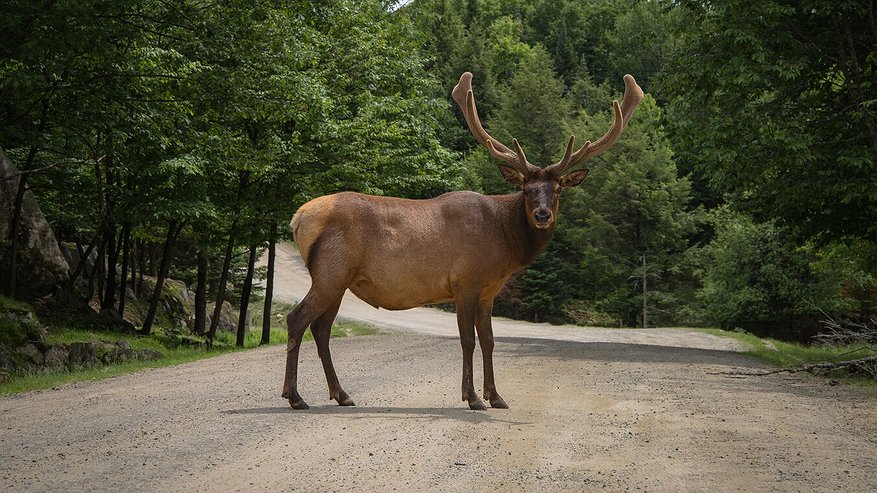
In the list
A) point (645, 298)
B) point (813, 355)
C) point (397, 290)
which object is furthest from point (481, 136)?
point (645, 298)

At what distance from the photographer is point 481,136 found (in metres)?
11.0

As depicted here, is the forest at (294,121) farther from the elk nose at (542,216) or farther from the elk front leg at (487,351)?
the elk nose at (542,216)

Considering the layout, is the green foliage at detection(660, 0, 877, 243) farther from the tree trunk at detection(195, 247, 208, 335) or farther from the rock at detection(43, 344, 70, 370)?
the tree trunk at detection(195, 247, 208, 335)

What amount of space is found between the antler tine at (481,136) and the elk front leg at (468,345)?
1554 millimetres

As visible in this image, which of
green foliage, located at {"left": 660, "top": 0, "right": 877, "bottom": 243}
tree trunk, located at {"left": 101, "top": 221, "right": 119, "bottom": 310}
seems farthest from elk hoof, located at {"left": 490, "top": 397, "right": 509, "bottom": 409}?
tree trunk, located at {"left": 101, "top": 221, "right": 119, "bottom": 310}

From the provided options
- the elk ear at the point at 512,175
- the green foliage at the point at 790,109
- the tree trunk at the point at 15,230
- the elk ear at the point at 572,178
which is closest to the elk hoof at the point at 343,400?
the elk ear at the point at 512,175

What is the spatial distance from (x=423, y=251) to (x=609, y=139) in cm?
256

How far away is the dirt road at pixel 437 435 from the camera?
656 cm

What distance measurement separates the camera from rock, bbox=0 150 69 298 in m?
20.1

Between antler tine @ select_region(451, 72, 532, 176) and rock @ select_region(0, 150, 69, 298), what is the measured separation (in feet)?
39.8

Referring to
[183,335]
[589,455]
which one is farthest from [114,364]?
[589,455]

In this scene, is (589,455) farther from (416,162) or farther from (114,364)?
(416,162)

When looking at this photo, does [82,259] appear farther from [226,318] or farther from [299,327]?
[299,327]

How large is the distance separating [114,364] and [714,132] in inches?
464
